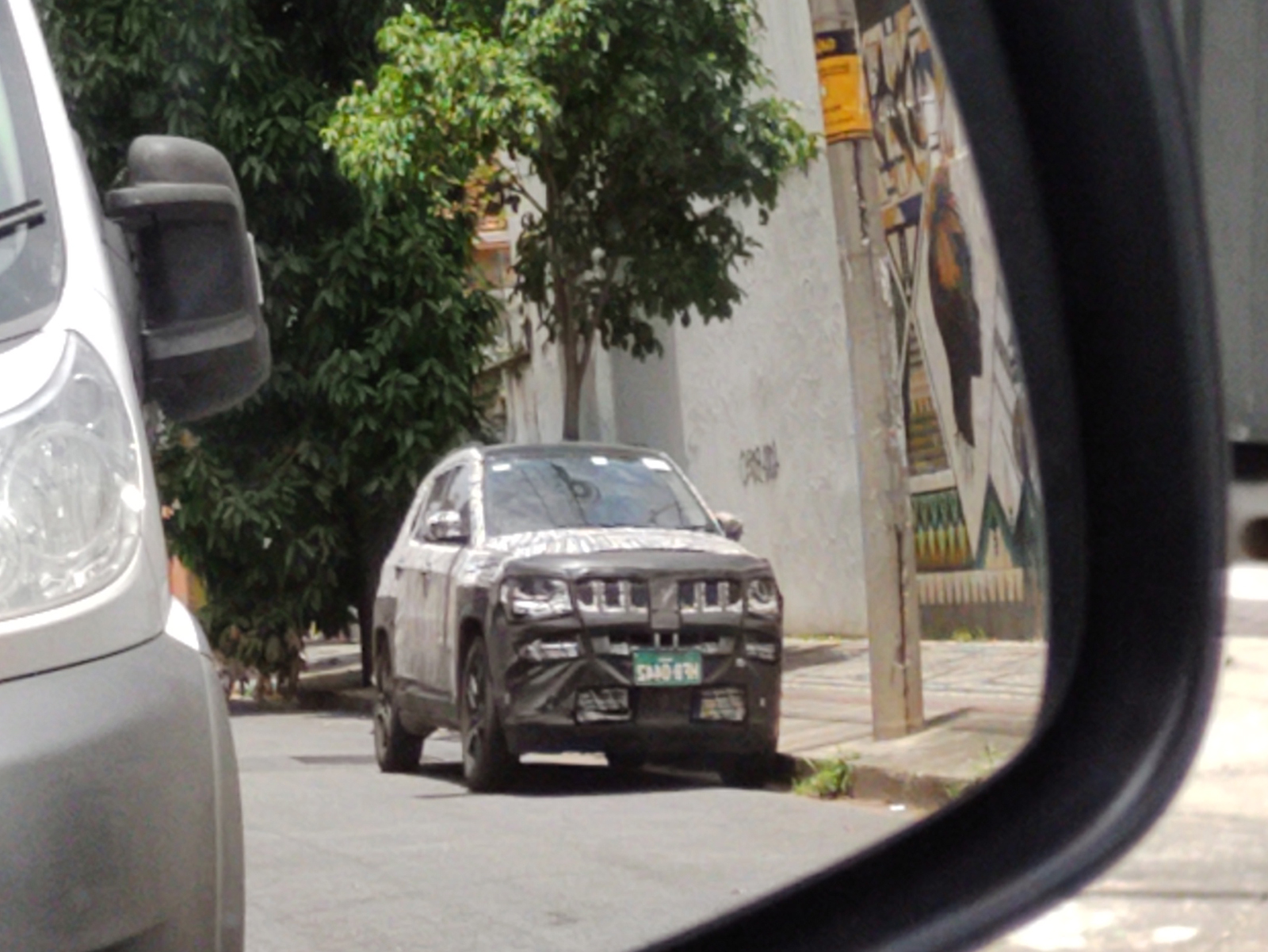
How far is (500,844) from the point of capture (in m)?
2.35

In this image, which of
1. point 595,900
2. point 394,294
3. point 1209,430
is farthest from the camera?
point 595,900

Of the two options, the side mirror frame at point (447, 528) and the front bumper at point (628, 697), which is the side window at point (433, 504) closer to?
the side mirror frame at point (447, 528)

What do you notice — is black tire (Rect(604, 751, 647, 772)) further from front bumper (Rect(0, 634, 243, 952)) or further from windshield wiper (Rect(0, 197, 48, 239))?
windshield wiper (Rect(0, 197, 48, 239))

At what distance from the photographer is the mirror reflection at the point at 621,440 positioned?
1953 mm

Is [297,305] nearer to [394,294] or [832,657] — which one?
[394,294]

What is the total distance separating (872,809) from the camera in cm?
212

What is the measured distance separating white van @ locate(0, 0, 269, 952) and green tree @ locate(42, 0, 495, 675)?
1.5 inches

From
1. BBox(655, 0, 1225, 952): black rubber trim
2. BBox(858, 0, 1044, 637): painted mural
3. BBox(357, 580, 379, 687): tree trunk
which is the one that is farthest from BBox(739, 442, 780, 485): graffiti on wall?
BBox(357, 580, 379, 687): tree trunk

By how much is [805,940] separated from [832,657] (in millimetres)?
250

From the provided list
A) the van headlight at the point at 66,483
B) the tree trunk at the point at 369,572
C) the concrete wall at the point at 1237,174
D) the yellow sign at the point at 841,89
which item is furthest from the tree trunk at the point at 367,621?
the concrete wall at the point at 1237,174

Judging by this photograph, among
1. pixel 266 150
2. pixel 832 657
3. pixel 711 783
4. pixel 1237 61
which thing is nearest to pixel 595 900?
pixel 711 783

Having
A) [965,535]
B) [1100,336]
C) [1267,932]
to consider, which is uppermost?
[1100,336]

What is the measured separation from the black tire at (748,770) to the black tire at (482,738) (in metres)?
0.23

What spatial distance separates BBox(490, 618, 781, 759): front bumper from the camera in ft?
6.87
